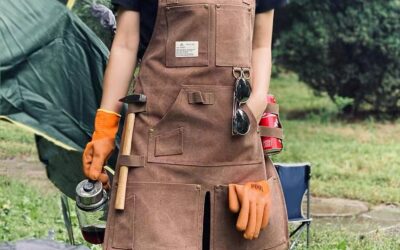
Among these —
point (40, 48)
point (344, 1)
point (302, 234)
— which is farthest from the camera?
point (344, 1)

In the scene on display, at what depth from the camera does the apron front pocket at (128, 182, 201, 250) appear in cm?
247

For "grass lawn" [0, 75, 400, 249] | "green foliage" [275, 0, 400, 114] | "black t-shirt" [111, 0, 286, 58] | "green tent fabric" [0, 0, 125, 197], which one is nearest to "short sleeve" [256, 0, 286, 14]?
"black t-shirt" [111, 0, 286, 58]

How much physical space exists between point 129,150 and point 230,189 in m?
0.34

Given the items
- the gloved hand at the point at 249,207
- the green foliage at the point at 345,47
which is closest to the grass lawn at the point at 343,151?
the green foliage at the point at 345,47

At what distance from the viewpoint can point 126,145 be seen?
2.54 metres

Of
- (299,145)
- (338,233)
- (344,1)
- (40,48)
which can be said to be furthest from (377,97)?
(40,48)

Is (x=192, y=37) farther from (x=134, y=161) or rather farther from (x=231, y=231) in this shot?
(x=231, y=231)

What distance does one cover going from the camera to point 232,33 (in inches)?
100.0

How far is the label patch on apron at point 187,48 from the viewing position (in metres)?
2.50

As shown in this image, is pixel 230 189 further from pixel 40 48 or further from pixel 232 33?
pixel 40 48

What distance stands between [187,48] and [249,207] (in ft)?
1.74

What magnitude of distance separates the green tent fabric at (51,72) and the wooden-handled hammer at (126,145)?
2.92ft

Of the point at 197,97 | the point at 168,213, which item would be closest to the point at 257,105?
A: the point at 197,97

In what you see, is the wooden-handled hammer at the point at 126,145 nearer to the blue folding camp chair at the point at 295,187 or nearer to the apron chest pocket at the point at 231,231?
the apron chest pocket at the point at 231,231
